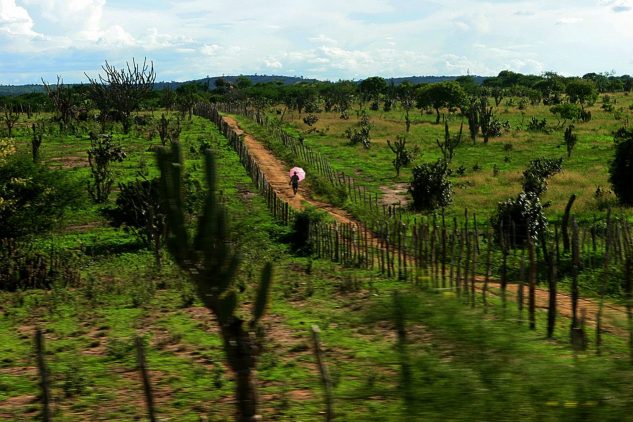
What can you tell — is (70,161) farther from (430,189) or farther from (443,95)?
(443,95)

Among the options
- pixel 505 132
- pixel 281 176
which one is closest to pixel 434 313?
pixel 281 176

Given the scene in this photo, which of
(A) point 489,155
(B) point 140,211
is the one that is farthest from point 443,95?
(B) point 140,211

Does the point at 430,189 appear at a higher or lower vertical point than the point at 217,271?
lower

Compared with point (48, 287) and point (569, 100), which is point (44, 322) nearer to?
point (48, 287)

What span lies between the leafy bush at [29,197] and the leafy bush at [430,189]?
442 inches

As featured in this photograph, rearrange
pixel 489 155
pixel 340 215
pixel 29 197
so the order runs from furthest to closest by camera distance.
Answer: pixel 489 155
pixel 340 215
pixel 29 197

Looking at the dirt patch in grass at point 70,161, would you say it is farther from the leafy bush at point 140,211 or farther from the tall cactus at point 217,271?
the tall cactus at point 217,271

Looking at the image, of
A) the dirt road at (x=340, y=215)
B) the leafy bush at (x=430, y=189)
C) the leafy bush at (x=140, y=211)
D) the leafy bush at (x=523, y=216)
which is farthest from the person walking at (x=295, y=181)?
the leafy bush at (x=523, y=216)

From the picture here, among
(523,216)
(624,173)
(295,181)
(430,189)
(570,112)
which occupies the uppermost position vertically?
(570,112)

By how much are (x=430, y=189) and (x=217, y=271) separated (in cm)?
1709

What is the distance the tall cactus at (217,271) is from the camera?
617cm

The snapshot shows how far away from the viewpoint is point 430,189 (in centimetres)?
2256

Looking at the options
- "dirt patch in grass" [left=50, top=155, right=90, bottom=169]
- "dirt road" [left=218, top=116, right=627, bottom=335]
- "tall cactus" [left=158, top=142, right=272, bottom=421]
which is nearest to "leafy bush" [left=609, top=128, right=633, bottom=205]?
"dirt road" [left=218, top=116, right=627, bottom=335]

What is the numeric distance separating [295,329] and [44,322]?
4869 mm
